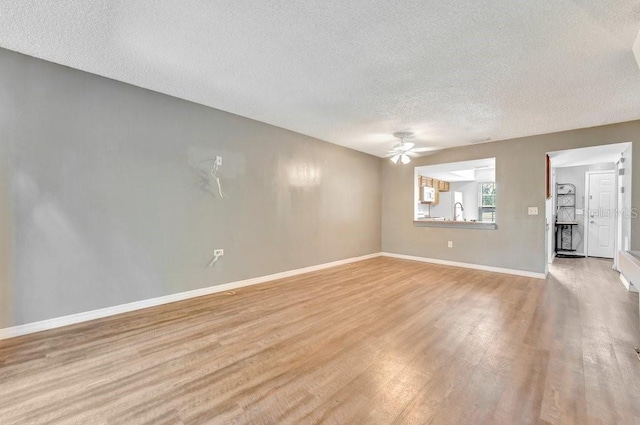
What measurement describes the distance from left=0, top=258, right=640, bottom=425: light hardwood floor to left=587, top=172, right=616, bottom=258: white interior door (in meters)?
3.83

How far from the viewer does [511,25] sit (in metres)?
1.98

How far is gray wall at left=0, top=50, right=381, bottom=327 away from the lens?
2.46 meters

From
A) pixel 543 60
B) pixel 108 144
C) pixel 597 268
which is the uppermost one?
pixel 543 60

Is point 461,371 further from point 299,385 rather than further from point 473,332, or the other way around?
point 299,385

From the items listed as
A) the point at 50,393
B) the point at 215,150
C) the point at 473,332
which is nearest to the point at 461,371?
the point at 473,332

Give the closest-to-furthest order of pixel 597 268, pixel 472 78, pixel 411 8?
1. pixel 411 8
2. pixel 472 78
3. pixel 597 268

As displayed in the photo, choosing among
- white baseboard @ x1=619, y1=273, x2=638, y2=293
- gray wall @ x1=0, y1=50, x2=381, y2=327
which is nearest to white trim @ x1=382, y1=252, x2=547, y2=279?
white baseboard @ x1=619, y1=273, x2=638, y2=293

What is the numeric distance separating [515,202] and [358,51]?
4409mm

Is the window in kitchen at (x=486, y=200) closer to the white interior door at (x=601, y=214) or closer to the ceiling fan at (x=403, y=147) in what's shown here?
the white interior door at (x=601, y=214)

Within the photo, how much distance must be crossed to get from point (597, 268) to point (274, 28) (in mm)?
7197

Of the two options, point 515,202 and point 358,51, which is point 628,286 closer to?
point 515,202

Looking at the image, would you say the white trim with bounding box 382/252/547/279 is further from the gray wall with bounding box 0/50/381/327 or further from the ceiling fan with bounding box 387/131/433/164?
the gray wall with bounding box 0/50/381/327

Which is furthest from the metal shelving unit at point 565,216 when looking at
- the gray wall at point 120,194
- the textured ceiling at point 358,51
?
the gray wall at point 120,194

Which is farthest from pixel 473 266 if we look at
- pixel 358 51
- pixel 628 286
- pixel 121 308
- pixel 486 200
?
pixel 121 308
